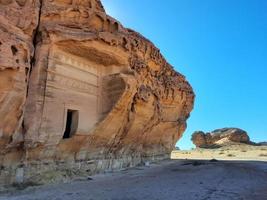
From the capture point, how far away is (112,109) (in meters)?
14.3

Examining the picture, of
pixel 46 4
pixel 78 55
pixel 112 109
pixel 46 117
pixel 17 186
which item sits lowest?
pixel 17 186

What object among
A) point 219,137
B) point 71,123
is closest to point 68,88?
point 71,123

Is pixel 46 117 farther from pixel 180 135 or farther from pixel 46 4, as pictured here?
pixel 180 135

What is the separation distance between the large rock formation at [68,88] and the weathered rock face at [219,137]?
33.8 m

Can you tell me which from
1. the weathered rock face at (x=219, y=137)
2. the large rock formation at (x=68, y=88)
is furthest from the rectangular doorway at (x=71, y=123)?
the weathered rock face at (x=219, y=137)

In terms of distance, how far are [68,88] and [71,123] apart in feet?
5.32

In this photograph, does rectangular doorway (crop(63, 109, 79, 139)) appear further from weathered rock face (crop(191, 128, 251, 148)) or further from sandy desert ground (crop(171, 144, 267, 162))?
weathered rock face (crop(191, 128, 251, 148))

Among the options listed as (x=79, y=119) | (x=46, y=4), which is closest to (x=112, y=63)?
(x=79, y=119)

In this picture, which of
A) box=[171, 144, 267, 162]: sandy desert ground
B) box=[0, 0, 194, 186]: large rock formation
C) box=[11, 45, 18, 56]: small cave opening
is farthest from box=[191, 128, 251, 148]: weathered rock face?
box=[11, 45, 18, 56]: small cave opening

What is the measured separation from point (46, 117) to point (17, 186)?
8.64 feet

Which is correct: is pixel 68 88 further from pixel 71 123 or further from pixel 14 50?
pixel 14 50

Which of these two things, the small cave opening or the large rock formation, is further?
the large rock formation

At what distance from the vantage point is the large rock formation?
9711 millimetres

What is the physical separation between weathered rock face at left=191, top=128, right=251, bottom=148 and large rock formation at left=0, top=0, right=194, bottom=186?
33.8 metres
